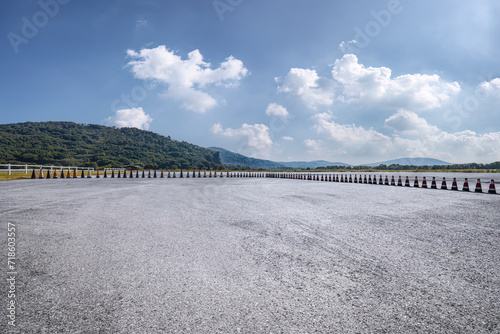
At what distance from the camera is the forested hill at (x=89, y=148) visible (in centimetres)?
11444

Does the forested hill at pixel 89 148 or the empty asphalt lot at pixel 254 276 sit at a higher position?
the forested hill at pixel 89 148

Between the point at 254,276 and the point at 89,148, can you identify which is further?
the point at 89,148

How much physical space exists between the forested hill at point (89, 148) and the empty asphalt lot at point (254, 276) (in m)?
113

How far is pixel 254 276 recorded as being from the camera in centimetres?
343

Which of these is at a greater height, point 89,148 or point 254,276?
point 89,148

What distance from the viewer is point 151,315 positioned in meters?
2.51

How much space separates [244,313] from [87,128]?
8616 inches

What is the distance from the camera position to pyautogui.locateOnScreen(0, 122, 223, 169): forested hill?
11444 centimetres

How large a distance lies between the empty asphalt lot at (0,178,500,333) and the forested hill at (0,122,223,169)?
4438 inches

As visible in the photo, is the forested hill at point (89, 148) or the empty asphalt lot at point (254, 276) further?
the forested hill at point (89, 148)

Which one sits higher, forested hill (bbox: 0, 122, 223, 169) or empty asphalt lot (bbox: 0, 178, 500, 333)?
forested hill (bbox: 0, 122, 223, 169)

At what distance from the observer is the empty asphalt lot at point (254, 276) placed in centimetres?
243

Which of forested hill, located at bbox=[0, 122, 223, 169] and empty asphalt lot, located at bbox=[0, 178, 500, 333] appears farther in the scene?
forested hill, located at bbox=[0, 122, 223, 169]

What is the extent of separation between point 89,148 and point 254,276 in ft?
544
